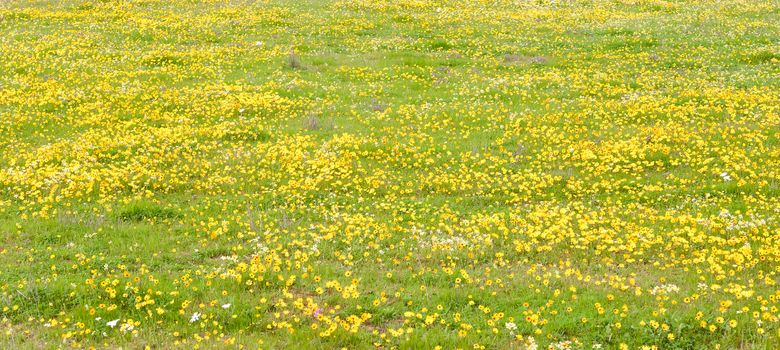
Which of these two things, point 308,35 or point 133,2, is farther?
point 133,2

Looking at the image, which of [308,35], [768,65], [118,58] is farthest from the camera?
[308,35]

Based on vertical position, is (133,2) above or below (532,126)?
above

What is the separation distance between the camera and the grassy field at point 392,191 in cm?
806

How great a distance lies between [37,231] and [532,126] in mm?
12557

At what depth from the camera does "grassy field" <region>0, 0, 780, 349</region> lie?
806 cm

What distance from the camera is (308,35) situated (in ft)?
95.7

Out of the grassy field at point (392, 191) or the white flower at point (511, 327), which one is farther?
the grassy field at point (392, 191)

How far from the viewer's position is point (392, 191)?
1345 cm

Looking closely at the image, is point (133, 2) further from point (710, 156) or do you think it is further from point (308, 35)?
point (710, 156)

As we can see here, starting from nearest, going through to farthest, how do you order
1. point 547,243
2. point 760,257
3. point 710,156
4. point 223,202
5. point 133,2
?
point 760,257
point 547,243
point 223,202
point 710,156
point 133,2

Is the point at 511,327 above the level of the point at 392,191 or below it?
above

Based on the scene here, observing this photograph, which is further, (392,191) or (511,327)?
(392,191)

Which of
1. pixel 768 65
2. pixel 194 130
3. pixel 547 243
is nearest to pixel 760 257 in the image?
pixel 547 243

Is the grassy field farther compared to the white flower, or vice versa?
A: the grassy field
